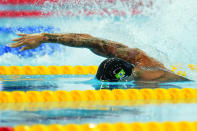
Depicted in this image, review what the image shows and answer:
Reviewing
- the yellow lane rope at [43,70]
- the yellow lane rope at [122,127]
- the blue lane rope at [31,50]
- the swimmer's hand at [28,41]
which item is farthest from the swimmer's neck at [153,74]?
the blue lane rope at [31,50]

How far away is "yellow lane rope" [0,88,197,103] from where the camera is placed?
4094 millimetres

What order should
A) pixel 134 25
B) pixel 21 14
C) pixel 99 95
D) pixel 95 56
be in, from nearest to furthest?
pixel 99 95 → pixel 95 56 → pixel 134 25 → pixel 21 14

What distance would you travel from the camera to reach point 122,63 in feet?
16.2

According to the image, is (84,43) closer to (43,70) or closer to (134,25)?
(43,70)

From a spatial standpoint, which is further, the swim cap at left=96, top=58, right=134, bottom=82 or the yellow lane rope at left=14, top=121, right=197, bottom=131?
the swim cap at left=96, top=58, right=134, bottom=82

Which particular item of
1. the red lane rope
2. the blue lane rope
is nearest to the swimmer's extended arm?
the blue lane rope

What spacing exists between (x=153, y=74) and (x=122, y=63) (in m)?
0.44

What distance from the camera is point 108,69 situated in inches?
196

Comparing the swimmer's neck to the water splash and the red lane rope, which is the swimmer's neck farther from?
the red lane rope

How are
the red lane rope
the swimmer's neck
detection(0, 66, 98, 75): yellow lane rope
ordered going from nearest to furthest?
the swimmer's neck
detection(0, 66, 98, 75): yellow lane rope
the red lane rope

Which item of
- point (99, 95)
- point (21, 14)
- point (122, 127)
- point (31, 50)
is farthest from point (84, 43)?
point (21, 14)

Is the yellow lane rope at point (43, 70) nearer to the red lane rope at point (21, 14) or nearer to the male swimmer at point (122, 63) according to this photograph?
the male swimmer at point (122, 63)

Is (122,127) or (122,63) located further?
(122,63)

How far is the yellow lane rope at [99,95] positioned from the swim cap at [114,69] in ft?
2.11
